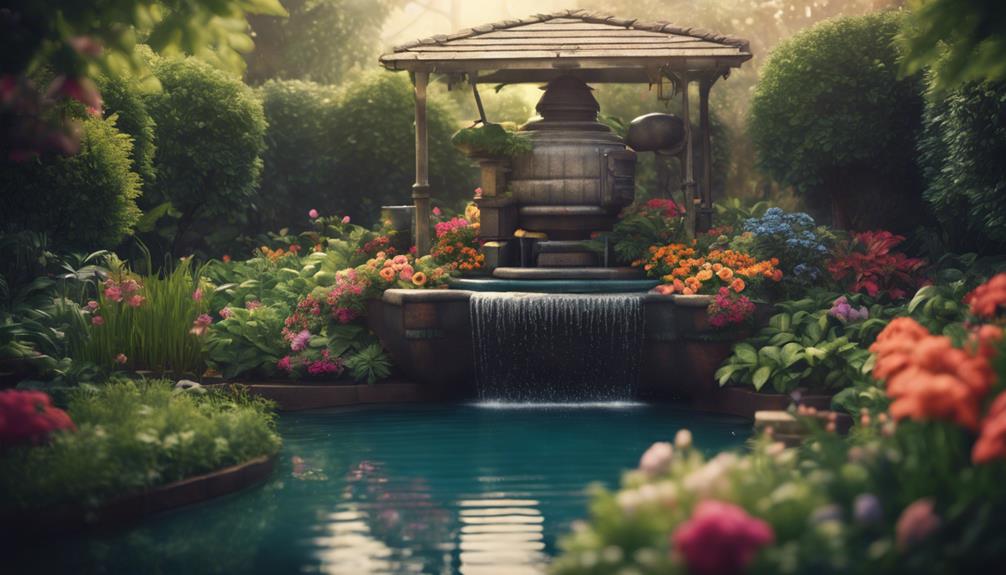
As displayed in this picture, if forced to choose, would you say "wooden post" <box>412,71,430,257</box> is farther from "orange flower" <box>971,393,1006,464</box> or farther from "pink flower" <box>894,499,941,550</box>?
"pink flower" <box>894,499,941,550</box>

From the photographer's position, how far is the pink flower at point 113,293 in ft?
39.4

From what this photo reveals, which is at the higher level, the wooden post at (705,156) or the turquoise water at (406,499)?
the wooden post at (705,156)

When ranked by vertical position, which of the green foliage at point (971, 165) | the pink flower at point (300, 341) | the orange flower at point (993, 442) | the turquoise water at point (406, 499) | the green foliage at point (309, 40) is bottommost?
the turquoise water at point (406, 499)

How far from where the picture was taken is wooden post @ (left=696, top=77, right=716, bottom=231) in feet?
51.5

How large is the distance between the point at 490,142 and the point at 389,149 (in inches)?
234

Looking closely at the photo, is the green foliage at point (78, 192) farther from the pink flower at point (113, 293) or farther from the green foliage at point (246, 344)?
the green foliage at point (246, 344)

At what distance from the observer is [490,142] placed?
1409cm

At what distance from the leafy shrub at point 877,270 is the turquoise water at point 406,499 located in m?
2.37

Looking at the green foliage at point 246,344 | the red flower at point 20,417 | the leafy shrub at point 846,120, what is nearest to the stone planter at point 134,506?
the red flower at point 20,417

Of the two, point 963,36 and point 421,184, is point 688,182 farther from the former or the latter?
point 963,36

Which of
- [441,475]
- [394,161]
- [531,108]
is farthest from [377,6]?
[441,475]

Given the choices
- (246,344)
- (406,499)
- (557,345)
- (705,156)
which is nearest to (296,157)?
(705,156)

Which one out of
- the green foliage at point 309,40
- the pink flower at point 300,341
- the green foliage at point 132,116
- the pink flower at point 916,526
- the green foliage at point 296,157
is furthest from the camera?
the green foliage at point 309,40

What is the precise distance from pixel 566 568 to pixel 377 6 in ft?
90.2
